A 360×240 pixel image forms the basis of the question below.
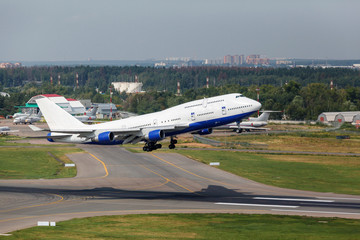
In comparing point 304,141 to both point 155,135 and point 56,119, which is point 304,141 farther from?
point 56,119

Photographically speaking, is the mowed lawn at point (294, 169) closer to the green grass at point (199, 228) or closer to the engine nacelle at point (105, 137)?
the green grass at point (199, 228)

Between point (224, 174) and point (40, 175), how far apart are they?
41.2 m

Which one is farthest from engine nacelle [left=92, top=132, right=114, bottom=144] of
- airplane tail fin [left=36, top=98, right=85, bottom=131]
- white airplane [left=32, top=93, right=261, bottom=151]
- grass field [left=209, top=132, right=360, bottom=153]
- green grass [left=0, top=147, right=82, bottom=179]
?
grass field [left=209, top=132, right=360, bottom=153]

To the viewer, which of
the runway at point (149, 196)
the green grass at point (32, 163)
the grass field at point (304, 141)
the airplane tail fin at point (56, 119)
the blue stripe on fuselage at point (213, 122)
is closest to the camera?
the runway at point (149, 196)

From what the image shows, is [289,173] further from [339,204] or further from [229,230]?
[229,230]

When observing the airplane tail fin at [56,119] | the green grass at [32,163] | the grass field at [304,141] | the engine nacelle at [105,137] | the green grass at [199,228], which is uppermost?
the airplane tail fin at [56,119]

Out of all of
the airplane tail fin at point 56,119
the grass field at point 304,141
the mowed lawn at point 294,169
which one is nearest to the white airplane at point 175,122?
the airplane tail fin at point 56,119

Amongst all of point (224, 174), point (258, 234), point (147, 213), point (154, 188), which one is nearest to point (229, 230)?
point (258, 234)

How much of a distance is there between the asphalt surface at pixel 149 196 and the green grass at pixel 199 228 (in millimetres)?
3915

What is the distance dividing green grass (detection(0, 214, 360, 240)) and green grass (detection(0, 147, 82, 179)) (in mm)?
43552

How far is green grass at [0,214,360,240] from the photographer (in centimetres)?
6869

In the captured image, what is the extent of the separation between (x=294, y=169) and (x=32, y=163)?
65626mm

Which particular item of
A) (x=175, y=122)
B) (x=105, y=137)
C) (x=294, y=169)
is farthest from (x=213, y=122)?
(x=294, y=169)

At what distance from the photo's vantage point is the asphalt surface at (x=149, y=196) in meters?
83.4
